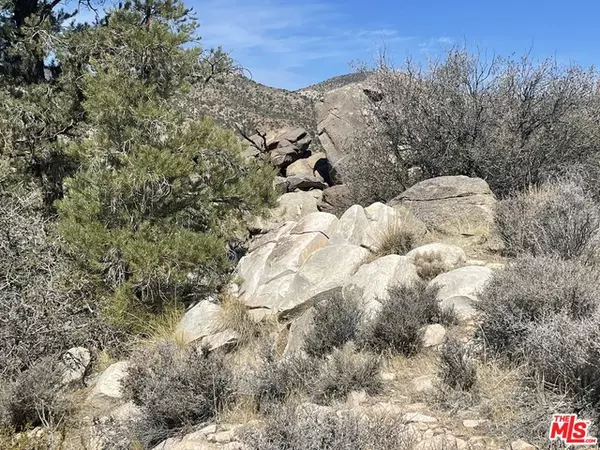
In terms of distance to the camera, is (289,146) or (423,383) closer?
(423,383)

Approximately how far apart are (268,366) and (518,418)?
2011mm

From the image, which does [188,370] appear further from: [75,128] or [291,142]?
[291,142]

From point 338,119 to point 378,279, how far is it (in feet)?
39.5

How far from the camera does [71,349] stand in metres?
6.88

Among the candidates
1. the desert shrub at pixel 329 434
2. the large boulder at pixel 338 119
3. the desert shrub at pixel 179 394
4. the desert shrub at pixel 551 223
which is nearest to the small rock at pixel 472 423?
the desert shrub at pixel 329 434

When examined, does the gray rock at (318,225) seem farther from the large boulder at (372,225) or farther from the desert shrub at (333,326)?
the desert shrub at (333,326)

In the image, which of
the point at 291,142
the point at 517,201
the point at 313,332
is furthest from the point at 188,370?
the point at 291,142

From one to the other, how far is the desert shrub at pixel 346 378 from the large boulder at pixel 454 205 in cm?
389

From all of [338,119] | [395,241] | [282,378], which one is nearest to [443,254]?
[395,241]

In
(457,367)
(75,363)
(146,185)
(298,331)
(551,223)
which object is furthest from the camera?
(146,185)

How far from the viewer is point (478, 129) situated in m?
10.7

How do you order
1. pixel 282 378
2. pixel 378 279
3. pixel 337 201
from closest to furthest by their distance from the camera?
pixel 282 378 < pixel 378 279 < pixel 337 201

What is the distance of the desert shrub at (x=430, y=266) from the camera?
249 inches

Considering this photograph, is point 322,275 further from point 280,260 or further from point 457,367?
point 457,367
